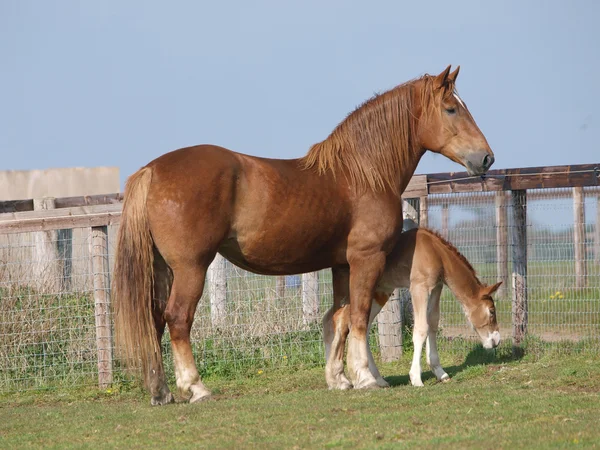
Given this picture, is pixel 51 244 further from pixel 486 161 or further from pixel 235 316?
pixel 486 161

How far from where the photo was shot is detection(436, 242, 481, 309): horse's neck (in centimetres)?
812

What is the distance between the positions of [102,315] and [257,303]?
5.99 feet

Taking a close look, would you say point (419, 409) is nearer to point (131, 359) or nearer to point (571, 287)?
point (131, 359)

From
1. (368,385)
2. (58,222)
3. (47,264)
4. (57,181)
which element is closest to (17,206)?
(47,264)

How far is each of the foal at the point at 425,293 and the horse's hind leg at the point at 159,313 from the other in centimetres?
164

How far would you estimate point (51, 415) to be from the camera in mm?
7121

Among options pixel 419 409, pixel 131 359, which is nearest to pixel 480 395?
pixel 419 409

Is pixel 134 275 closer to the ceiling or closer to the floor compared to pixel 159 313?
closer to the ceiling

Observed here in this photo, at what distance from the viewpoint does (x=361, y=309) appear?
298 inches

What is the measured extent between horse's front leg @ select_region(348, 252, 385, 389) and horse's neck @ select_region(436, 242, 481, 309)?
0.87m

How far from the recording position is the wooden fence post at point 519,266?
9.17 metres

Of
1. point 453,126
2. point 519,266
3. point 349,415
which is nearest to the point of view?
→ point 349,415

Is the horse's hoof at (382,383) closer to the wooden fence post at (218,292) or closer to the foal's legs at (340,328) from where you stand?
the foal's legs at (340,328)

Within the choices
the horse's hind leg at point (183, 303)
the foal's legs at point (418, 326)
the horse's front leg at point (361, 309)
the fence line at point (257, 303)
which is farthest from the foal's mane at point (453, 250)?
the horse's hind leg at point (183, 303)
